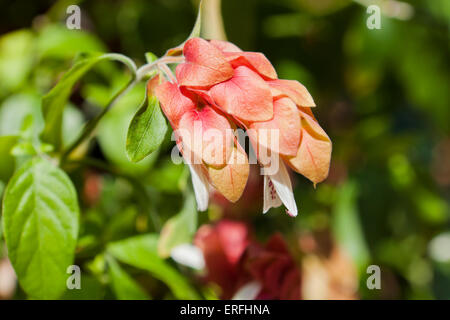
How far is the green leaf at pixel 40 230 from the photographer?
1.26 ft

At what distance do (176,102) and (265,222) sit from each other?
1.54 feet

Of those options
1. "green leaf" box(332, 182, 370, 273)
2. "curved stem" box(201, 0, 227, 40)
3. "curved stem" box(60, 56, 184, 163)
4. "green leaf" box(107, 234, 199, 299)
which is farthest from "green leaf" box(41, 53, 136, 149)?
"green leaf" box(332, 182, 370, 273)

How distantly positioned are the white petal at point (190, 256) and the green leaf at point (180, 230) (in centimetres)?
5

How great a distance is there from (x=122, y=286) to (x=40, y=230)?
10cm

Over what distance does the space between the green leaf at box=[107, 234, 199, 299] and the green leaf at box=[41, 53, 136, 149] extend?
0.37ft

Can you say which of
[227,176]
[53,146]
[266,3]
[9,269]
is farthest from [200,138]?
[266,3]

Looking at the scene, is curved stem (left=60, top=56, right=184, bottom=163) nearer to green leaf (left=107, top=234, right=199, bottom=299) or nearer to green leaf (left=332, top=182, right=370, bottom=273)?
green leaf (left=107, top=234, right=199, bottom=299)

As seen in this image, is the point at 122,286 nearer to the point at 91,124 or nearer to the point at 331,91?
the point at 91,124

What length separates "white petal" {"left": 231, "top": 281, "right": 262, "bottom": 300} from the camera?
0.46 m

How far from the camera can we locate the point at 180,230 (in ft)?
1.58

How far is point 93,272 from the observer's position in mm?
496

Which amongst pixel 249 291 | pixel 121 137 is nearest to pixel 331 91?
pixel 121 137
